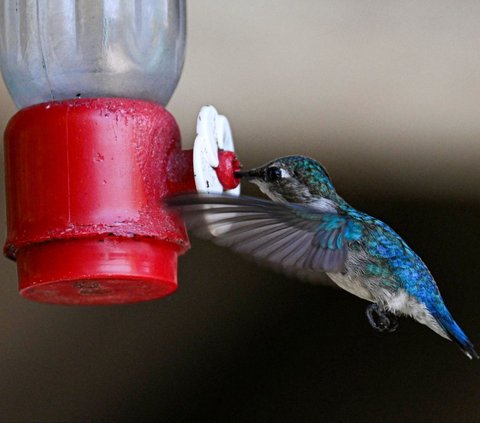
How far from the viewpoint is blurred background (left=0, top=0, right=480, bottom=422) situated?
3789 mm

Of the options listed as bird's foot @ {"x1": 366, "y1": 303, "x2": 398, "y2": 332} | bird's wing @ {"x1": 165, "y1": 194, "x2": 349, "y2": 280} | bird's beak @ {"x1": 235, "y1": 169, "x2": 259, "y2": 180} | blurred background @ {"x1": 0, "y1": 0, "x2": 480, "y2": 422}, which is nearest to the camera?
bird's wing @ {"x1": 165, "y1": 194, "x2": 349, "y2": 280}

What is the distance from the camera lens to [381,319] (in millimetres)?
3006

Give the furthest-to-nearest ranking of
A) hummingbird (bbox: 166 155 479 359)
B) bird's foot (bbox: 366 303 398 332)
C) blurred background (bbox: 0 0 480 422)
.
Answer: blurred background (bbox: 0 0 480 422) < bird's foot (bbox: 366 303 398 332) < hummingbird (bbox: 166 155 479 359)

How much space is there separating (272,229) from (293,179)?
0.27 metres

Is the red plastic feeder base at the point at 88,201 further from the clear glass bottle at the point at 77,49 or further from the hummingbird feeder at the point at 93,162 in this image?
the clear glass bottle at the point at 77,49

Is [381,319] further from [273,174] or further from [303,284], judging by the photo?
[303,284]

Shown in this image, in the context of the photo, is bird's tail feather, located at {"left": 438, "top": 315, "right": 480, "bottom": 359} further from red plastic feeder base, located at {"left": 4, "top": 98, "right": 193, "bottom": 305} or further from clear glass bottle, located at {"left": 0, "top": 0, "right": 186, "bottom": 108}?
clear glass bottle, located at {"left": 0, "top": 0, "right": 186, "bottom": 108}

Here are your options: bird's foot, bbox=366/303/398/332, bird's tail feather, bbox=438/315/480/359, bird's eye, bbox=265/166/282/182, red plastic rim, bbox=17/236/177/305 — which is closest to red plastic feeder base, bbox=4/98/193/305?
red plastic rim, bbox=17/236/177/305

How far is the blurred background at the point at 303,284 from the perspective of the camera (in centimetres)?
379

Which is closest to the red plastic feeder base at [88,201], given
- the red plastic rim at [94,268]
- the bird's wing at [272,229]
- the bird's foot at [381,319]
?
the red plastic rim at [94,268]

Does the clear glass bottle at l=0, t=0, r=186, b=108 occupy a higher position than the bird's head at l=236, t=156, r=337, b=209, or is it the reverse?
the clear glass bottle at l=0, t=0, r=186, b=108

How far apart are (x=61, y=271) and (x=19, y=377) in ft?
8.49

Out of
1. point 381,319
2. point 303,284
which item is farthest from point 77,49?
point 303,284

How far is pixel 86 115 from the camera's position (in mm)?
2604
